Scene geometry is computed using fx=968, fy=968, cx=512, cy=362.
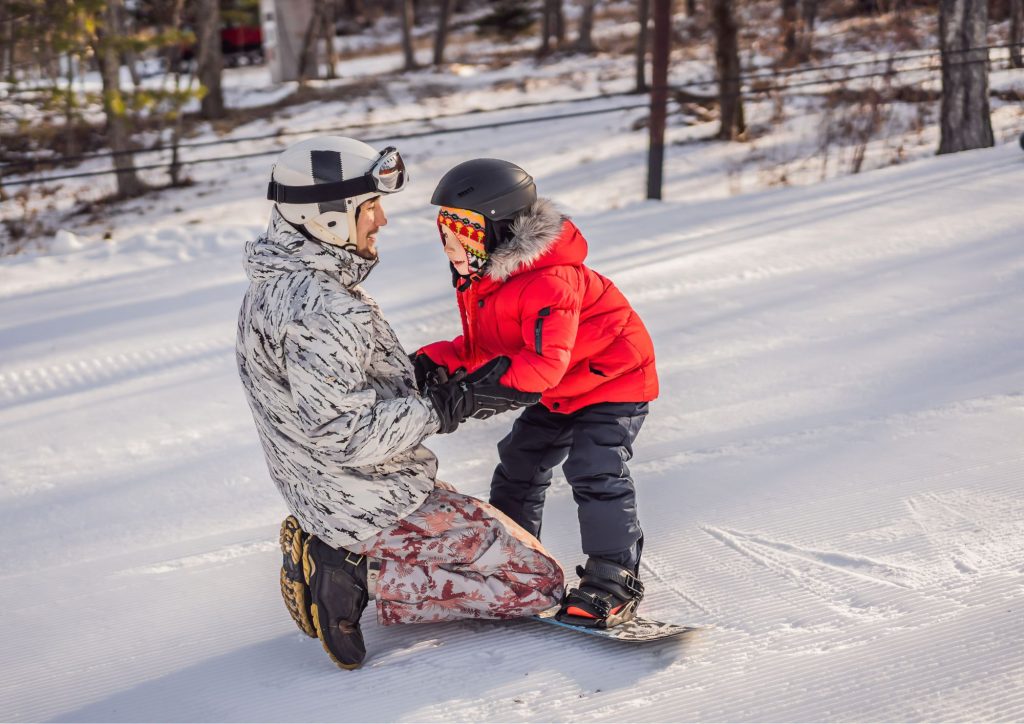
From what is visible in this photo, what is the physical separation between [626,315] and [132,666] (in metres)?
1.68

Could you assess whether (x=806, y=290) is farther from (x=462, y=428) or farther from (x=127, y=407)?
(x=127, y=407)

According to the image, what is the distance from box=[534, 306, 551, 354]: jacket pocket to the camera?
2.50 meters

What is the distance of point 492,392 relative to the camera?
97.3 inches

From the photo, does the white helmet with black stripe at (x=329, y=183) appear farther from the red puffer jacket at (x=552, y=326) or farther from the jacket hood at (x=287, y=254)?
the red puffer jacket at (x=552, y=326)

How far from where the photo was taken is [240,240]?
741cm

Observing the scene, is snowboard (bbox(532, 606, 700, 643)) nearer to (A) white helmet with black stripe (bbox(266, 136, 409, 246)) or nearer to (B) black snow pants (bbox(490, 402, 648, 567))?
(B) black snow pants (bbox(490, 402, 648, 567))

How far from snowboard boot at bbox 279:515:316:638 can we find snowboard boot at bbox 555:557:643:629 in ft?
2.18

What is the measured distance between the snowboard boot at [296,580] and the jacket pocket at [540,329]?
786 millimetres

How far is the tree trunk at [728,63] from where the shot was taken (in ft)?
37.4

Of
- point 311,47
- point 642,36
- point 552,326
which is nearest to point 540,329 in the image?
point 552,326

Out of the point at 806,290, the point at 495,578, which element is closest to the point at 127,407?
the point at 495,578

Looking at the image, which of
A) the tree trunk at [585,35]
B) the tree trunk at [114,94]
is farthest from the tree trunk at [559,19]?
the tree trunk at [114,94]

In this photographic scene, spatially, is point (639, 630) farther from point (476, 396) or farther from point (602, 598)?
point (476, 396)

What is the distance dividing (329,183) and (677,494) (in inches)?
70.6
